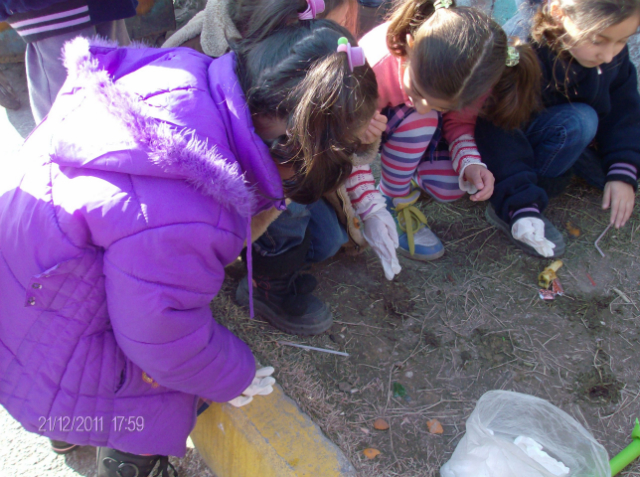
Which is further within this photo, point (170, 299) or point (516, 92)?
point (516, 92)

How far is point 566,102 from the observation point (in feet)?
6.50

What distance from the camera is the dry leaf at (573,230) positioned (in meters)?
2.11

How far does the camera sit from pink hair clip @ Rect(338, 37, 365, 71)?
1.00 metres

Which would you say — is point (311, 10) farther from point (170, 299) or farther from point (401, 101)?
point (170, 299)


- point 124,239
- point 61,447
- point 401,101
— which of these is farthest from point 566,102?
point 61,447

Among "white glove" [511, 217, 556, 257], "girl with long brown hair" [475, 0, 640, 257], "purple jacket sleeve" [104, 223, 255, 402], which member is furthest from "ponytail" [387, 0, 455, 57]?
"purple jacket sleeve" [104, 223, 255, 402]

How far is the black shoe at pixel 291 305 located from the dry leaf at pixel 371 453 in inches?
17.2

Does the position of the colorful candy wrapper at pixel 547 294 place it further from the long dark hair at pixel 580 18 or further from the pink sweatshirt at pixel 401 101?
the long dark hair at pixel 580 18

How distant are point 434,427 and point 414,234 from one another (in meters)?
0.84

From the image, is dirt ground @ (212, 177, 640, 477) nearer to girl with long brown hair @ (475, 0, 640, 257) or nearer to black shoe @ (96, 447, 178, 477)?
girl with long brown hair @ (475, 0, 640, 257)

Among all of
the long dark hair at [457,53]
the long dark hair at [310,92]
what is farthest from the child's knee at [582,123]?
the long dark hair at [310,92]

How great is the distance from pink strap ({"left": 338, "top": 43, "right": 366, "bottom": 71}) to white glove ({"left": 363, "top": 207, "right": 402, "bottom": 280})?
0.81 metres

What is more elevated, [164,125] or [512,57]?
[164,125]

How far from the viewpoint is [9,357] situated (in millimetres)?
1125
